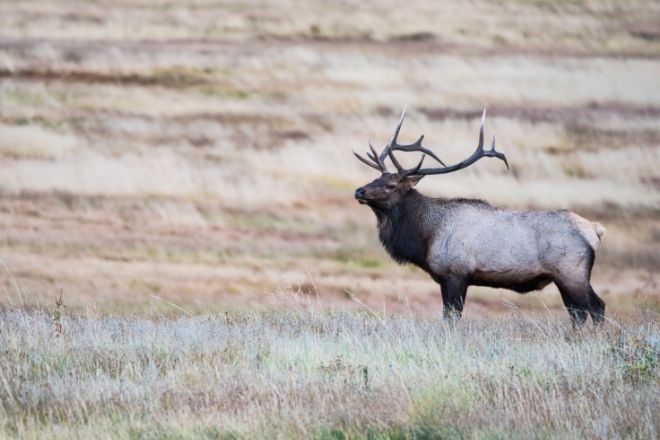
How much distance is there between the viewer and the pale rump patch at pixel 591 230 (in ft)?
42.5

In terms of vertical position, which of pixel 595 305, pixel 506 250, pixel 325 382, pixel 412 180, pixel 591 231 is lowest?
pixel 595 305

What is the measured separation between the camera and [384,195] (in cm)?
1412

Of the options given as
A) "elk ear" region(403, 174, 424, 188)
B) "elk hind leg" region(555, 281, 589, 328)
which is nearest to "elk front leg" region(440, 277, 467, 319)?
"elk hind leg" region(555, 281, 589, 328)

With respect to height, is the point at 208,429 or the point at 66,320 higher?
the point at 208,429

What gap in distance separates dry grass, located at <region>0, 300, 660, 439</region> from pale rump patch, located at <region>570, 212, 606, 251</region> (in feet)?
7.58

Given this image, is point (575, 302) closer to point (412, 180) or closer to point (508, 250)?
point (508, 250)

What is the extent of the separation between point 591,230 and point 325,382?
6.19m

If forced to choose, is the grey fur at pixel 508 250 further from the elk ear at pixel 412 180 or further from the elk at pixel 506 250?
the elk ear at pixel 412 180

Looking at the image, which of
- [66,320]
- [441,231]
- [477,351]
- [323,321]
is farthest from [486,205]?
[66,320]

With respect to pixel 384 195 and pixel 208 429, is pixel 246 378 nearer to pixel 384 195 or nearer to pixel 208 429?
pixel 208 429

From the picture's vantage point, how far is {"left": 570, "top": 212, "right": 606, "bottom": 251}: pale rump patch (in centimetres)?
1297

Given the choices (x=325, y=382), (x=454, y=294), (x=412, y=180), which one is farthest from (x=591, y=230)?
(x=325, y=382)

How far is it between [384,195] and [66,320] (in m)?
4.87

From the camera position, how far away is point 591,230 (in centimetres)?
1305
